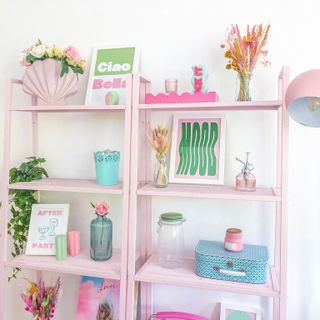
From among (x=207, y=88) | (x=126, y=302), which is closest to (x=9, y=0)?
(x=207, y=88)

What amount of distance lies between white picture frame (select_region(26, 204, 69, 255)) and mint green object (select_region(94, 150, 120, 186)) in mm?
301

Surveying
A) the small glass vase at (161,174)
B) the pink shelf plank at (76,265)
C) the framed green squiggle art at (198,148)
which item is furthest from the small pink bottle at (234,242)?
the pink shelf plank at (76,265)

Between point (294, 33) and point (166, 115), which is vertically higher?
point (294, 33)

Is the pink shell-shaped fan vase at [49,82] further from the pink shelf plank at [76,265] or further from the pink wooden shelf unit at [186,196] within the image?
the pink shelf plank at [76,265]

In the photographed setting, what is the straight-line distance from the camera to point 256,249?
1504 millimetres

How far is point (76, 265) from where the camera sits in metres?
1.57

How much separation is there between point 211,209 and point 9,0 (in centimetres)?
157

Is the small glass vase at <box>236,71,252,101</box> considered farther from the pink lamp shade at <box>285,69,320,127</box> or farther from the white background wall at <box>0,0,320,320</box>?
the pink lamp shade at <box>285,69,320,127</box>

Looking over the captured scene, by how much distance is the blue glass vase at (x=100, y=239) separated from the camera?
163 centimetres

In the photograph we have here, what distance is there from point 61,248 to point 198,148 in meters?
0.79

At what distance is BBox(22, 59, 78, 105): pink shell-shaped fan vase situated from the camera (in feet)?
5.28

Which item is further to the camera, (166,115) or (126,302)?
(166,115)

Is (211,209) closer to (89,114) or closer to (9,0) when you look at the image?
(89,114)

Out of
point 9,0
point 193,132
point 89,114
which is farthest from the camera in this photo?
point 9,0
